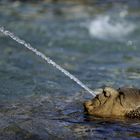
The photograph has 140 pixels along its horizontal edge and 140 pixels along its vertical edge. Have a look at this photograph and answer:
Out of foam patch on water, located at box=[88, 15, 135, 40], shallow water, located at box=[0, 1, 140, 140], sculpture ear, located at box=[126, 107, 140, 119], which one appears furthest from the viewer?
foam patch on water, located at box=[88, 15, 135, 40]

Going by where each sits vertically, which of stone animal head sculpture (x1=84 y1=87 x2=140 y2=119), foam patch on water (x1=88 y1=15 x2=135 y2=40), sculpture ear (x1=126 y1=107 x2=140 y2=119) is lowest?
sculpture ear (x1=126 y1=107 x2=140 y2=119)

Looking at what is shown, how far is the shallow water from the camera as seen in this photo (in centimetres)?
643

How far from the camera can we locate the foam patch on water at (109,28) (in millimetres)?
14797

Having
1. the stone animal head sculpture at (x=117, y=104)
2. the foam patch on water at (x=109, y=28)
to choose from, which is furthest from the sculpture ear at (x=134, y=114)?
the foam patch on water at (x=109, y=28)

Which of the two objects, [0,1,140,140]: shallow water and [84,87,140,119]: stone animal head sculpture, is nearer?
[0,1,140,140]: shallow water

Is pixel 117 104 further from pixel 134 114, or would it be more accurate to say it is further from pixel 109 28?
pixel 109 28

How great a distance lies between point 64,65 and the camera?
11.2 meters

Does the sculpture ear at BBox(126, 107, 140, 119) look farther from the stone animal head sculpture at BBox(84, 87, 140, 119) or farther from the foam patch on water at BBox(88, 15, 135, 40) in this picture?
the foam patch on water at BBox(88, 15, 135, 40)

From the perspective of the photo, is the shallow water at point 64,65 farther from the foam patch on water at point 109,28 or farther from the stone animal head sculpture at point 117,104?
the stone animal head sculpture at point 117,104

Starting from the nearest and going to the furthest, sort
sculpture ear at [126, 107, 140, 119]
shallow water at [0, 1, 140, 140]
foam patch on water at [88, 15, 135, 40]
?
1. shallow water at [0, 1, 140, 140]
2. sculpture ear at [126, 107, 140, 119]
3. foam patch on water at [88, 15, 135, 40]

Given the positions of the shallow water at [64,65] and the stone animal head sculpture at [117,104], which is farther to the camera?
the stone animal head sculpture at [117,104]

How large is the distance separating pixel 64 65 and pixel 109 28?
5427mm

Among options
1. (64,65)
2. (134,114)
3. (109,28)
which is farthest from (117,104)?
(109,28)

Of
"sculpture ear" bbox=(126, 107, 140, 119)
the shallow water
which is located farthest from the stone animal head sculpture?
the shallow water
